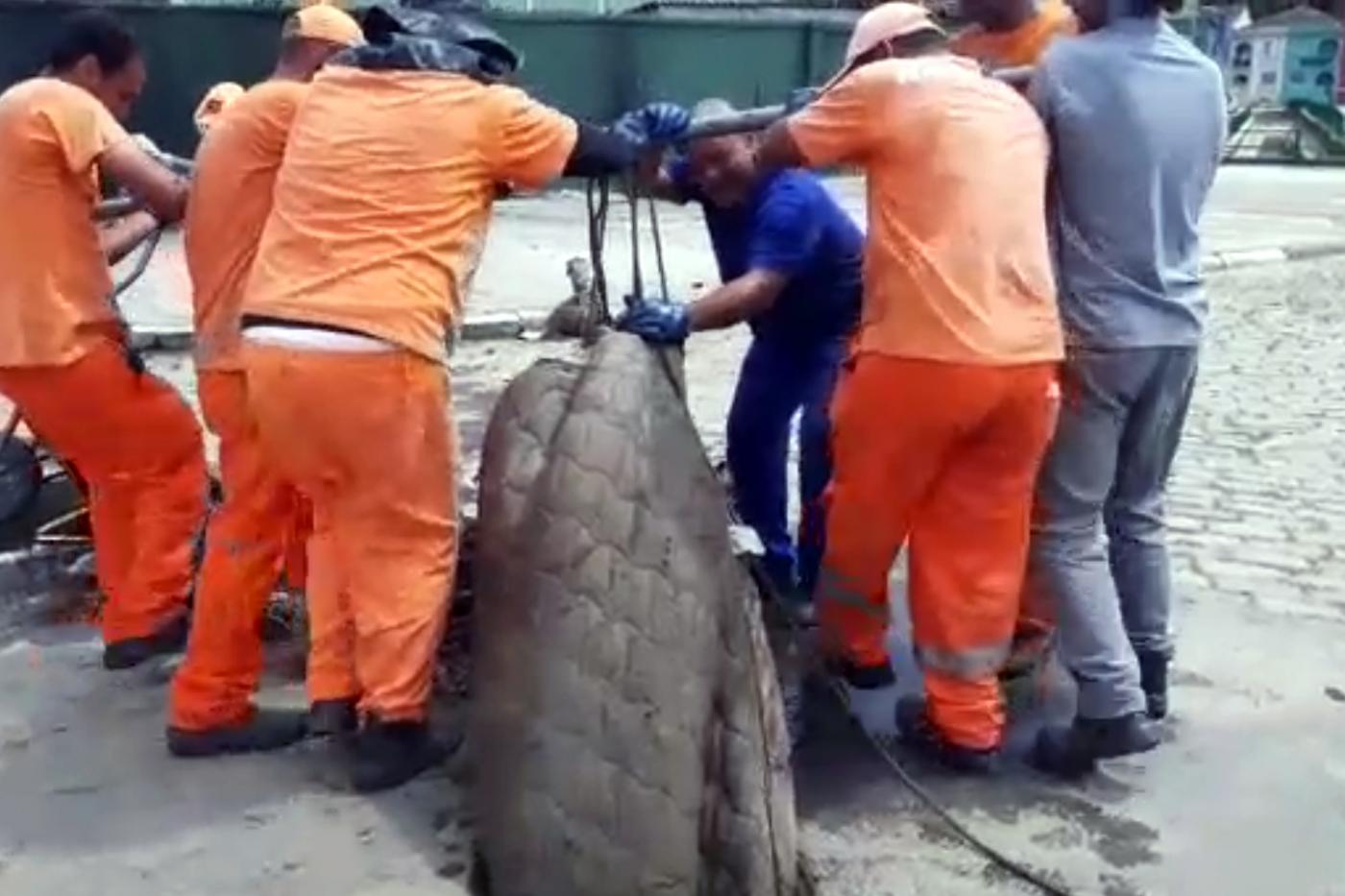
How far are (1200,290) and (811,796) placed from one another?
1613mm

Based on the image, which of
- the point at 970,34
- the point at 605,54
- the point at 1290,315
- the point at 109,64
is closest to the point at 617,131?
the point at 970,34

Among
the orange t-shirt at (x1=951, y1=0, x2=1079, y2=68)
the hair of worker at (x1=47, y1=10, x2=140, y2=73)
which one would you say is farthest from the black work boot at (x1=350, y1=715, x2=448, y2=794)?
the orange t-shirt at (x1=951, y1=0, x2=1079, y2=68)

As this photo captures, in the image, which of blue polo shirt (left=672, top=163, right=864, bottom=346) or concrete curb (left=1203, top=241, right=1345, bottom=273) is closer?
blue polo shirt (left=672, top=163, right=864, bottom=346)

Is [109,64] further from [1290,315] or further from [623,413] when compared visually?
[1290,315]

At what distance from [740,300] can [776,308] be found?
68 cm


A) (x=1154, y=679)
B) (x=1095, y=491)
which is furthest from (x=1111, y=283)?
(x=1154, y=679)

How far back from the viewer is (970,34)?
572cm

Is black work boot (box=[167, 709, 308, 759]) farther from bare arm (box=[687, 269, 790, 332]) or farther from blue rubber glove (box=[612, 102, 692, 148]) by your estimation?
blue rubber glove (box=[612, 102, 692, 148])

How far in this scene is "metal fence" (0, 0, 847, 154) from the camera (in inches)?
690

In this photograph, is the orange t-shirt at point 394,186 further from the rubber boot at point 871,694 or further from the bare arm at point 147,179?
the rubber boot at point 871,694

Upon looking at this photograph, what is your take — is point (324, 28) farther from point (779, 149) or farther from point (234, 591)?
point (234, 591)

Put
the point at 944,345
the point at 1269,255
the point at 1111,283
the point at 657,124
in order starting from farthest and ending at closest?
the point at 1269,255
the point at 1111,283
the point at 657,124
the point at 944,345

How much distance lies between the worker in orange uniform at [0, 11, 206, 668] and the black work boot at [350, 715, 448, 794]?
4.06 ft

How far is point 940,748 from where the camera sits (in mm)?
5094
